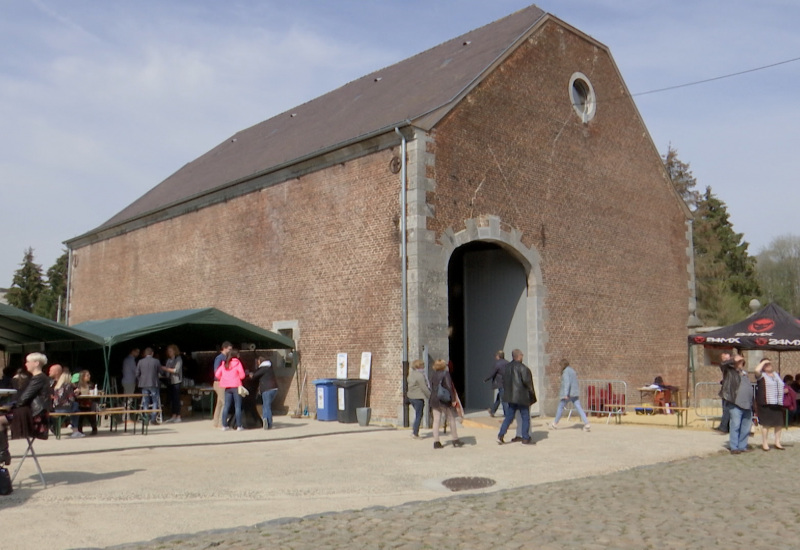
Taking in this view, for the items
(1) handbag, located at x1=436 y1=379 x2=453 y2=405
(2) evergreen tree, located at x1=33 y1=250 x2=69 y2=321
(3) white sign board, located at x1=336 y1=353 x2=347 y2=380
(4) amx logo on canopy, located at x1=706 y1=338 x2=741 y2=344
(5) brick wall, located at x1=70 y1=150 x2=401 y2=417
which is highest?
(2) evergreen tree, located at x1=33 y1=250 x2=69 y2=321

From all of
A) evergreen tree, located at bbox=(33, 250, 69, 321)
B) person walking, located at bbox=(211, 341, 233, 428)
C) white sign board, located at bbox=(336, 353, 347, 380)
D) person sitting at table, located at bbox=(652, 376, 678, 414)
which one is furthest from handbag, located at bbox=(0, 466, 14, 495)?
evergreen tree, located at bbox=(33, 250, 69, 321)

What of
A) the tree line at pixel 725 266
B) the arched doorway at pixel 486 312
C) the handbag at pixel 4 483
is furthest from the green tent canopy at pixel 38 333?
the tree line at pixel 725 266

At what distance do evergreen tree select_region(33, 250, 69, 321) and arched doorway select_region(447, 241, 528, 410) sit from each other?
4391 centimetres

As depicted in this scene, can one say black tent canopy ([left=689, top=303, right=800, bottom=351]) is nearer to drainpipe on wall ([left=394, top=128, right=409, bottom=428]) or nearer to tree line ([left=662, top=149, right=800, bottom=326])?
drainpipe on wall ([left=394, top=128, right=409, bottom=428])

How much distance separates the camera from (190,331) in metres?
17.2

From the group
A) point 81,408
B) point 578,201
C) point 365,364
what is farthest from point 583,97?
point 81,408

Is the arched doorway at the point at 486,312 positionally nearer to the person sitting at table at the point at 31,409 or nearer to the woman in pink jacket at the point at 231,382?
the woman in pink jacket at the point at 231,382

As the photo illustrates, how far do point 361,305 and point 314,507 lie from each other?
27.2 feet

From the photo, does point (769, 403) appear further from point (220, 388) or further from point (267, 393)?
point (220, 388)

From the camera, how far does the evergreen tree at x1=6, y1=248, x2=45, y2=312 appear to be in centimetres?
6044

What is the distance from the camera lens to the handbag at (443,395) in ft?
37.0

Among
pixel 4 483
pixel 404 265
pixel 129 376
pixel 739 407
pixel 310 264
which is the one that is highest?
pixel 310 264

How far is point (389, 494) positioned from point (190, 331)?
34.6ft

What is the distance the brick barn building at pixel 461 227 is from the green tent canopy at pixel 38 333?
12.2 ft
